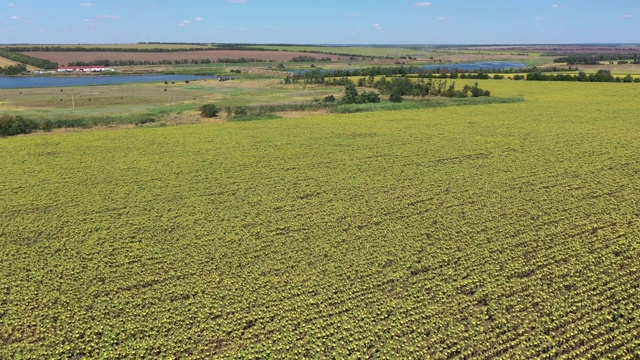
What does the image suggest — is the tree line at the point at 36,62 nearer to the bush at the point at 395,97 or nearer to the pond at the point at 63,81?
the pond at the point at 63,81

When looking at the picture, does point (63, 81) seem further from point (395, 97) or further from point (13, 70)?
point (395, 97)

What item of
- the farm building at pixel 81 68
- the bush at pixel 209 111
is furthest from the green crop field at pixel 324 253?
the farm building at pixel 81 68

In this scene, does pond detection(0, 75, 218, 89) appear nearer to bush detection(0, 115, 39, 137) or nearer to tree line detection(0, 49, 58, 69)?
tree line detection(0, 49, 58, 69)

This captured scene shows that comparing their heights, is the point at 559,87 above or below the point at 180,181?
above

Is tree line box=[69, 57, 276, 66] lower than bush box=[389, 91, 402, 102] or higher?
higher

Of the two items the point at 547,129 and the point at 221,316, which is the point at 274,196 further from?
the point at 547,129

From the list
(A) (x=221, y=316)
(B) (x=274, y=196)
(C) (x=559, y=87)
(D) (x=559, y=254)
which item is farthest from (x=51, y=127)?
(C) (x=559, y=87)

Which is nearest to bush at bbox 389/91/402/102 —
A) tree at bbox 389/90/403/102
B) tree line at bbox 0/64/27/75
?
tree at bbox 389/90/403/102

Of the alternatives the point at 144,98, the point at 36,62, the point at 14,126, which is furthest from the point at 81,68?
the point at 14,126
